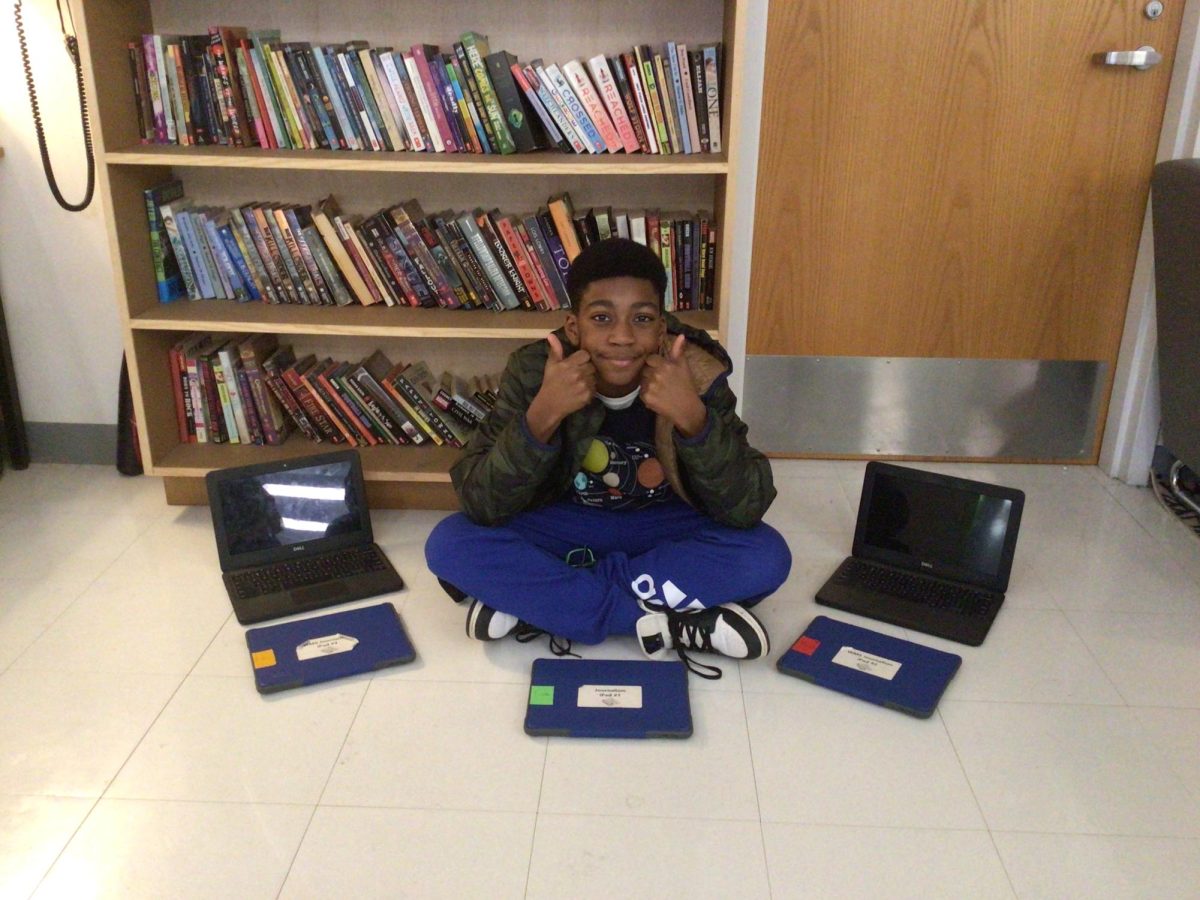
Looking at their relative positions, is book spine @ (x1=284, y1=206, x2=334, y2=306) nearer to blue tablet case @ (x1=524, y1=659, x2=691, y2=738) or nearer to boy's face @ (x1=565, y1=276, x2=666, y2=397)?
boy's face @ (x1=565, y1=276, x2=666, y2=397)

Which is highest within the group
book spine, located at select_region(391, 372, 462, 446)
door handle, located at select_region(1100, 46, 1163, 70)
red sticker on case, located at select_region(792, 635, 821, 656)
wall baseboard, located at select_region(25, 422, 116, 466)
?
door handle, located at select_region(1100, 46, 1163, 70)

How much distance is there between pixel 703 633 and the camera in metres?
1.86

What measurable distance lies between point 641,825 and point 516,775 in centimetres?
22

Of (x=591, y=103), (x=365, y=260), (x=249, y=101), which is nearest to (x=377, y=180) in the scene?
(x=365, y=260)

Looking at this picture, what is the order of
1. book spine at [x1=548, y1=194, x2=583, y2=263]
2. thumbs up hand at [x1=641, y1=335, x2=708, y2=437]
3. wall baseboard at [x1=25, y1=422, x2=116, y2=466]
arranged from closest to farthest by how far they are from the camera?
1. thumbs up hand at [x1=641, y1=335, x2=708, y2=437]
2. book spine at [x1=548, y1=194, x2=583, y2=263]
3. wall baseboard at [x1=25, y1=422, x2=116, y2=466]

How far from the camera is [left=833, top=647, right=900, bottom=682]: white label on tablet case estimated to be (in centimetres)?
183

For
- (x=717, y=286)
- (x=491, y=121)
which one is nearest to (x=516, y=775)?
(x=717, y=286)

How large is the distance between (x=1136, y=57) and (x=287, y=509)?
2.18 metres

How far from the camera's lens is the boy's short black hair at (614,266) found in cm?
175

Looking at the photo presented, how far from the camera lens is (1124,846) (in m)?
1.45

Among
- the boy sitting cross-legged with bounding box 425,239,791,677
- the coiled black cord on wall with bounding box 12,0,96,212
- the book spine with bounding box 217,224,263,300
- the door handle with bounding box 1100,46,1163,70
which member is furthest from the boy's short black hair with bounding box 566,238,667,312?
the door handle with bounding box 1100,46,1163,70

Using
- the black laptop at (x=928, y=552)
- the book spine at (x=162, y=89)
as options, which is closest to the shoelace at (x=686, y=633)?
the black laptop at (x=928, y=552)

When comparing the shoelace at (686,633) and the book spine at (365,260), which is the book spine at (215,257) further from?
the shoelace at (686,633)

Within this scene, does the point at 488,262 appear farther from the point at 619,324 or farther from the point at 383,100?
the point at 619,324
